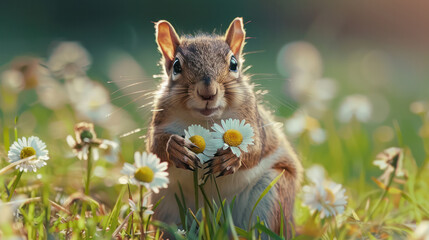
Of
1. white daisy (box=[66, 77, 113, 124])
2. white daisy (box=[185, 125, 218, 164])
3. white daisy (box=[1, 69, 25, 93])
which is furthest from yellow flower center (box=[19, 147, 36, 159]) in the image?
white daisy (box=[1, 69, 25, 93])

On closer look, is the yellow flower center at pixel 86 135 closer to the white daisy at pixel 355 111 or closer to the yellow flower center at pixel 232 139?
the yellow flower center at pixel 232 139

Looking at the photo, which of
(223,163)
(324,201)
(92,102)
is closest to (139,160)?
(223,163)

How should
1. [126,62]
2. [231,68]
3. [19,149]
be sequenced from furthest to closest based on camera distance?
1. [126,62]
2. [231,68]
3. [19,149]

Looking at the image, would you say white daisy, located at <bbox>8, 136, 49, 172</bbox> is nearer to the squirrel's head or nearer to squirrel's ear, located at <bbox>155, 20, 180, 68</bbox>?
the squirrel's head

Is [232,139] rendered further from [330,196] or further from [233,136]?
[330,196]

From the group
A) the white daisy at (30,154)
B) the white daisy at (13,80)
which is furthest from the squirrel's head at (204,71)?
the white daisy at (13,80)

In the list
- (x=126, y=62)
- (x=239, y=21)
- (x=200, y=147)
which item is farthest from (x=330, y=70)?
(x=200, y=147)

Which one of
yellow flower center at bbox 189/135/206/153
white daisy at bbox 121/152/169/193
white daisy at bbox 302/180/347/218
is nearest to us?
white daisy at bbox 121/152/169/193

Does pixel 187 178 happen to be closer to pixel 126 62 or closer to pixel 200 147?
pixel 200 147
